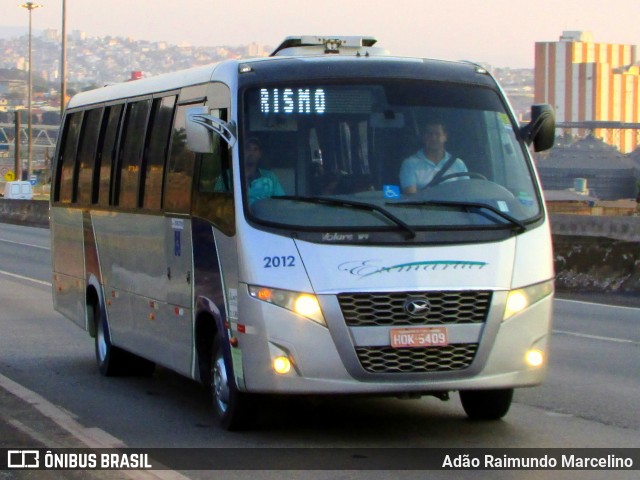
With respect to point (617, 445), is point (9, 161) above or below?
below

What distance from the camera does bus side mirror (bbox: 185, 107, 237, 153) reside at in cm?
855

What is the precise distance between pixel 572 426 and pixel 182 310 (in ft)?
9.37

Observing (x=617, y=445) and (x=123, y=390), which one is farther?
(x=123, y=390)

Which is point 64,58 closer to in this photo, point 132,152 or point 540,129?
point 132,152

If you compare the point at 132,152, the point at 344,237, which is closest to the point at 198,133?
the point at 344,237

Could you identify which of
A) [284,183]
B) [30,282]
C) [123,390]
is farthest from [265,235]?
[30,282]

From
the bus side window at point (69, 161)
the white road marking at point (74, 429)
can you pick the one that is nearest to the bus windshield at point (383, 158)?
the white road marking at point (74, 429)

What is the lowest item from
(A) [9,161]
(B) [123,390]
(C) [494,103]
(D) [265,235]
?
(A) [9,161]

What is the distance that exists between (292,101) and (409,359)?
1.90 meters

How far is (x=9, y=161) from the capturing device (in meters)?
145

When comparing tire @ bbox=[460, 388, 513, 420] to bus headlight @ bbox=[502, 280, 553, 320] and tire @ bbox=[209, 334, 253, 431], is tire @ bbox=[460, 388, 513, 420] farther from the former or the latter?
tire @ bbox=[209, 334, 253, 431]

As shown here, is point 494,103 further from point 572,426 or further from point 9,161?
point 9,161

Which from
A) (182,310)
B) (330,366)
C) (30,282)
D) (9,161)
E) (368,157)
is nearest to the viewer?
(330,366)

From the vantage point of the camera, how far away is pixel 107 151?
465 inches
